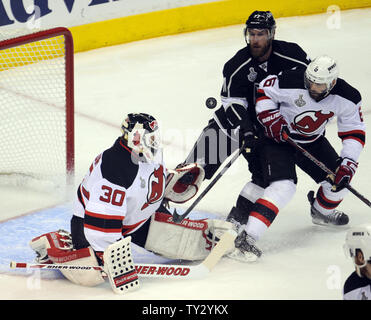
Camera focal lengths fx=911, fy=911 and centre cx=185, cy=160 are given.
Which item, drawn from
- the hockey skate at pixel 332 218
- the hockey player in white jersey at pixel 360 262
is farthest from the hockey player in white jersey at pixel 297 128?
the hockey player in white jersey at pixel 360 262

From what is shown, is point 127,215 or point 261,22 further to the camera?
point 261,22

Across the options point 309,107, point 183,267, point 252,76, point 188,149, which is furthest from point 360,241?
point 188,149

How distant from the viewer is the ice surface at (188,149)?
3.71 m

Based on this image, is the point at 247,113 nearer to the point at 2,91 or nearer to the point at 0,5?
the point at 2,91

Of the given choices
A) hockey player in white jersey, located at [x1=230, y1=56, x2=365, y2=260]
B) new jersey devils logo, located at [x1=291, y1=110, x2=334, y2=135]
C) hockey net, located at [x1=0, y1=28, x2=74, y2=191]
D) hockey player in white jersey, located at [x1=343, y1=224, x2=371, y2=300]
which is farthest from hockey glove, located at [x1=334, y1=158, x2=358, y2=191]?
hockey net, located at [x1=0, y1=28, x2=74, y2=191]

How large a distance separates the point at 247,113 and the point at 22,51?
7.52 feet

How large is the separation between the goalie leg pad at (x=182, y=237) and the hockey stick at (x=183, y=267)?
0.15 metres

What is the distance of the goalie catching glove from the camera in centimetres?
407

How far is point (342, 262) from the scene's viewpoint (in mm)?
3988

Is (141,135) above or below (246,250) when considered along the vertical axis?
above

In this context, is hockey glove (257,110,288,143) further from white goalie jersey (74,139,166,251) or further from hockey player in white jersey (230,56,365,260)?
white goalie jersey (74,139,166,251)

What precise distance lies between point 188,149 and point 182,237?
1648 millimetres

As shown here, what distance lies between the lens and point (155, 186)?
375 cm

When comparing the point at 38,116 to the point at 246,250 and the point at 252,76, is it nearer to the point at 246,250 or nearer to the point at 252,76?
the point at 252,76
